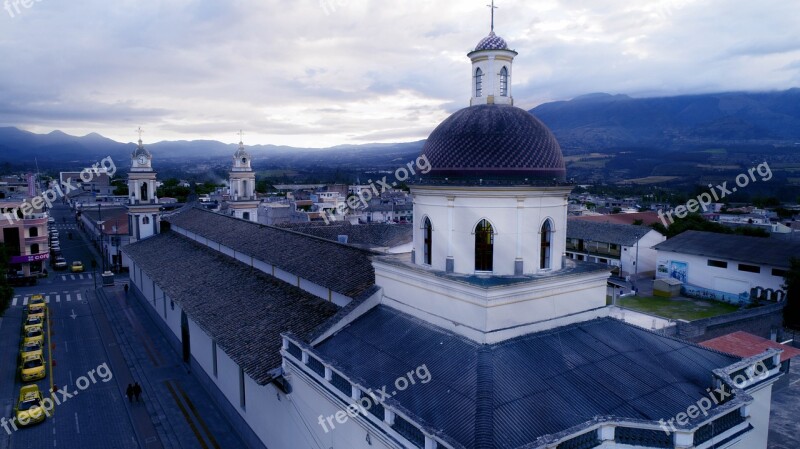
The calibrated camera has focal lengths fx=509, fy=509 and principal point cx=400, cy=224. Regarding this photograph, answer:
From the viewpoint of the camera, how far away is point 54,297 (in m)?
46.2

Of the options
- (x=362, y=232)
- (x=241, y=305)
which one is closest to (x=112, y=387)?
(x=241, y=305)

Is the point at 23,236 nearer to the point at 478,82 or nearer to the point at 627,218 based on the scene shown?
the point at 478,82

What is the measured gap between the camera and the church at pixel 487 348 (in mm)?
12008

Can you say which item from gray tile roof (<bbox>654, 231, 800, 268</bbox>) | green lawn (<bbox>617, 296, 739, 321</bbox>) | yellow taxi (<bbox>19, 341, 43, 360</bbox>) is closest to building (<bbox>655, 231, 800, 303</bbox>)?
gray tile roof (<bbox>654, 231, 800, 268</bbox>)

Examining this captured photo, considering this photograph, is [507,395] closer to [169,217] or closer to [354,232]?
[354,232]

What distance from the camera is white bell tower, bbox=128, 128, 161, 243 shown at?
48906 millimetres

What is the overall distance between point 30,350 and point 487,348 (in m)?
29.6

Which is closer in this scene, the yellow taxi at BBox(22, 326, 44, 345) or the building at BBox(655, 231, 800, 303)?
the yellow taxi at BBox(22, 326, 44, 345)

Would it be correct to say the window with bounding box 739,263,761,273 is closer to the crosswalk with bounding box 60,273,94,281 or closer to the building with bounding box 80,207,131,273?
the building with bounding box 80,207,131,273

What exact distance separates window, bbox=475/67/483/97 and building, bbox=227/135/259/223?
41029mm

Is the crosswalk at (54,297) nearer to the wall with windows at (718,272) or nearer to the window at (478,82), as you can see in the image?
the window at (478,82)

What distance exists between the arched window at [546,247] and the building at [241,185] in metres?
43.0

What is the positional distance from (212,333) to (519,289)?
1364 centimetres

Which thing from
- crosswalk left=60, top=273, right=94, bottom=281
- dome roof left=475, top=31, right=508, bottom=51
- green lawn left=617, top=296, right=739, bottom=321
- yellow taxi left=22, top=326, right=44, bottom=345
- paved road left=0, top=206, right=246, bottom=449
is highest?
dome roof left=475, top=31, right=508, bottom=51
